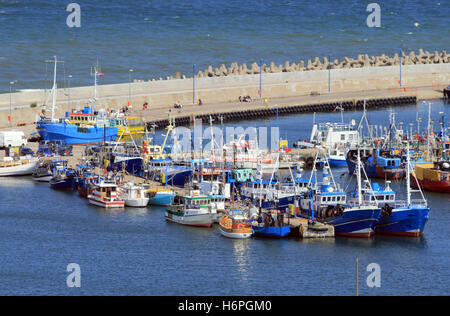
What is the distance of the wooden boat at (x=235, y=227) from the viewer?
72.2 metres

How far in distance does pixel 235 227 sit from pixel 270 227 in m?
2.31

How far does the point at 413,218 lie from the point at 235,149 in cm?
2247

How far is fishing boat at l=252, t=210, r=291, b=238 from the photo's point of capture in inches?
2837

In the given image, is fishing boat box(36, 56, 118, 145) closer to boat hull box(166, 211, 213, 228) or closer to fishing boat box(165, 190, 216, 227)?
fishing boat box(165, 190, 216, 227)

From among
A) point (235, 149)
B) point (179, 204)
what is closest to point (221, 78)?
point (235, 149)

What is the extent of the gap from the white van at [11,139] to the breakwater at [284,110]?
18.9 metres

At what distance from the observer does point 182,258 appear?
68.0m

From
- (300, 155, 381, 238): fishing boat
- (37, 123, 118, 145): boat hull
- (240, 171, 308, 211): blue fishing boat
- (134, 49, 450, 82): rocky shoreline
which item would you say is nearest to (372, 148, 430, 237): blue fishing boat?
(300, 155, 381, 238): fishing boat

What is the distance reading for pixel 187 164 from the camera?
9025 centimetres

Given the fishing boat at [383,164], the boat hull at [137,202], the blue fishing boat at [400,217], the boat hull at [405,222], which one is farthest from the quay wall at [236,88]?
the boat hull at [405,222]

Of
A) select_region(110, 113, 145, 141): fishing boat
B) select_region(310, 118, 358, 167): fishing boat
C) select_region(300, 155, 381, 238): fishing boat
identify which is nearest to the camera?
select_region(300, 155, 381, 238): fishing boat

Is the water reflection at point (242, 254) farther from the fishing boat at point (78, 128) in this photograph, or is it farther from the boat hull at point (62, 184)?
the fishing boat at point (78, 128)

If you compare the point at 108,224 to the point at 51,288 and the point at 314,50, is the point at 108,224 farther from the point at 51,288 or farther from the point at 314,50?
the point at 314,50

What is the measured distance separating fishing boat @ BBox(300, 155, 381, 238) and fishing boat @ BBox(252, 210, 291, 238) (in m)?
2.74
